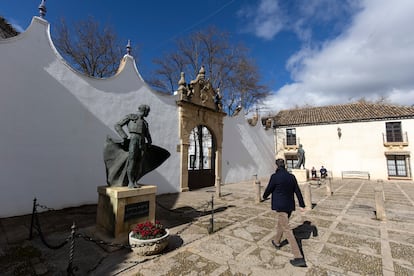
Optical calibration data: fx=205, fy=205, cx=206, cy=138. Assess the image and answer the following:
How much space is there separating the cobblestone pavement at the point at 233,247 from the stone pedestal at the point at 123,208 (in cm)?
37

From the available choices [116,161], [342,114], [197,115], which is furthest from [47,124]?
[342,114]

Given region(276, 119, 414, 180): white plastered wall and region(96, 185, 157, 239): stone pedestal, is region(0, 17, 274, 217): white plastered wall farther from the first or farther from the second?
region(276, 119, 414, 180): white plastered wall

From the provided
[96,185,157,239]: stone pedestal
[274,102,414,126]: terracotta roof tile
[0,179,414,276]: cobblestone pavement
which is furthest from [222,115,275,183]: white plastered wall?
[96,185,157,239]: stone pedestal

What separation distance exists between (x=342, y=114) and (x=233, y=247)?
20819mm

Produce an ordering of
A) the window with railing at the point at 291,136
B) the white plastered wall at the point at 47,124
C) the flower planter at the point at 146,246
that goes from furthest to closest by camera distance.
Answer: the window with railing at the point at 291,136 < the white plastered wall at the point at 47,124 < the flower planter at the point at 146,246

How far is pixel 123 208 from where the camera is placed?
13.5 ft

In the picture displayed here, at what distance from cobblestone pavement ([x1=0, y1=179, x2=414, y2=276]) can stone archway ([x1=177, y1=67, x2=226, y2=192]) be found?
4.17m

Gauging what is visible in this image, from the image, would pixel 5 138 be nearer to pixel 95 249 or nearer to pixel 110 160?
pixel 110 160

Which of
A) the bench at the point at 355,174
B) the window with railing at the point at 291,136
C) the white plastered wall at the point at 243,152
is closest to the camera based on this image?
the white plastered wall at the point at 243,152

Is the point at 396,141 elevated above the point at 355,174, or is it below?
above

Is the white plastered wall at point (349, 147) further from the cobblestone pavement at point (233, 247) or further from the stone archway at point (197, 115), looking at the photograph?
the cobblestone pavement at point (233, 247)

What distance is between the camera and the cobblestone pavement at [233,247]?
3.12 metres

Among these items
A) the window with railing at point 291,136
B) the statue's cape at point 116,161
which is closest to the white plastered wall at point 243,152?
the window with railing at point 291,136

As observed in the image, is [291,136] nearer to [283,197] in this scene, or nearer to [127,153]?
[283,197]
